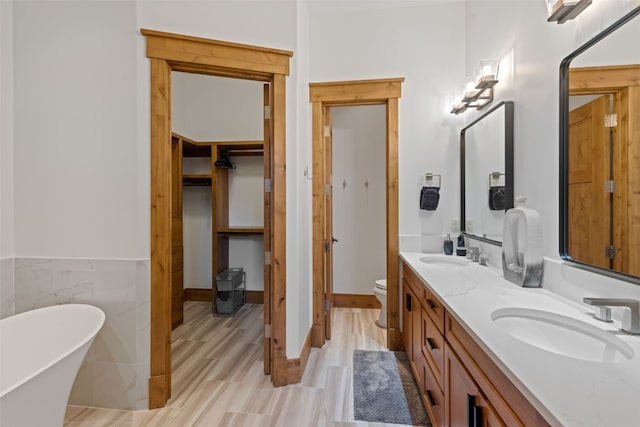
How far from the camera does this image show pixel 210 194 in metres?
3.92

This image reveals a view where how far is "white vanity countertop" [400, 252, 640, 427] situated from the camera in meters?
0.60

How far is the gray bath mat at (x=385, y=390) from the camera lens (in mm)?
1832

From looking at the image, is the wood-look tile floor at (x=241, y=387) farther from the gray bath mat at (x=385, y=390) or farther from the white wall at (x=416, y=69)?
the white wall at (x=416, y=69)

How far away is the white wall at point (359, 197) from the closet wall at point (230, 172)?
1014mm

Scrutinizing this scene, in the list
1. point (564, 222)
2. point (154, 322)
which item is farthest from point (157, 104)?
point (564, 222)

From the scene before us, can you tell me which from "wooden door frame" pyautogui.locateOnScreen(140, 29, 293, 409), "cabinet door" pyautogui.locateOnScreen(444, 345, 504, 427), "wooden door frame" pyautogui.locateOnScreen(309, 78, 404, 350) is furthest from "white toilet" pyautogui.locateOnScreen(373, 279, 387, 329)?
"wooden door frame" pyautogui.locateOnScreen(140, 29, 293, 409)

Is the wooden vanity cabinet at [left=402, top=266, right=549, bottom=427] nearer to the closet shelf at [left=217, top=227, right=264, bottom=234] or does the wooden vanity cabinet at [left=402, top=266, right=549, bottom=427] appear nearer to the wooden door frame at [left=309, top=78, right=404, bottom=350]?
the wooden door frame at [left=309, top=78, right=404, bottom=350]

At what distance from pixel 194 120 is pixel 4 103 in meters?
2.06

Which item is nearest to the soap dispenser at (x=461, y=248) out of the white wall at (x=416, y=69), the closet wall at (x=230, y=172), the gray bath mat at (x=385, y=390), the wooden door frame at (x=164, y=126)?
the white wall at (x=416, y=69)

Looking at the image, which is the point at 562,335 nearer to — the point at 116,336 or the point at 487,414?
the point at 487,414

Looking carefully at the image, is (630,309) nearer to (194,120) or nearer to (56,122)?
(56,122)

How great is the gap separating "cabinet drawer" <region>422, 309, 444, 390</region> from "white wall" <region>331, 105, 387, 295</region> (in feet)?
6.65

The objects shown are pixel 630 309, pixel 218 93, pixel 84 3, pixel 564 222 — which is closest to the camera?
pixel 630 309

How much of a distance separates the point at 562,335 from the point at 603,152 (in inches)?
29.1
